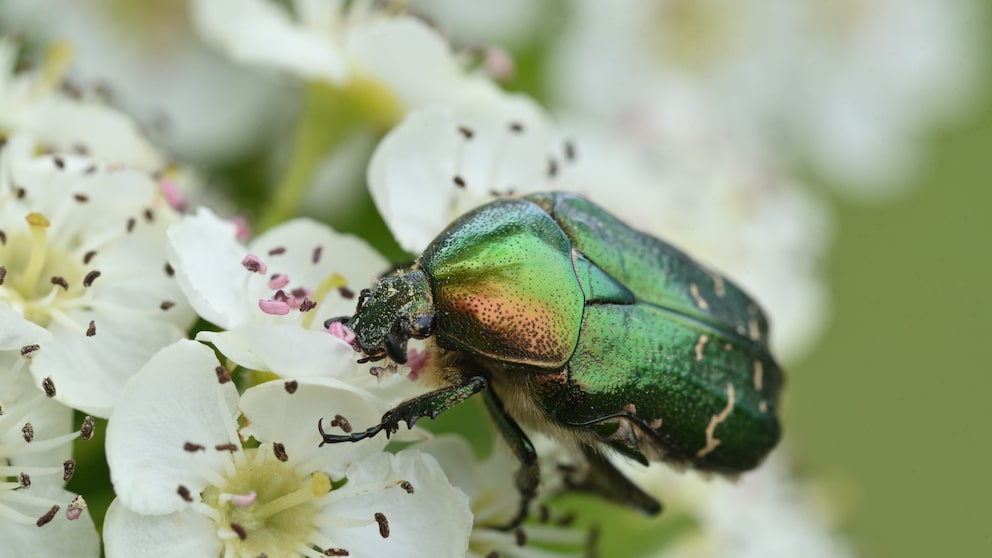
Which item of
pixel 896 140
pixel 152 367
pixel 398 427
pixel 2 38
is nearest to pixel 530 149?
pixel 398 427

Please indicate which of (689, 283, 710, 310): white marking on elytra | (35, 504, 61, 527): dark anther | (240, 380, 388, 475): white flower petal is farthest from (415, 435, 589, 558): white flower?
(35, 504, 61, 527): dark anther

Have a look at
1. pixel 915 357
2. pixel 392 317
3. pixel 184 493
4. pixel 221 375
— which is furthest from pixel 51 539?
pixel 915 357

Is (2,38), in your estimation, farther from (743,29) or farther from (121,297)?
(743,29)

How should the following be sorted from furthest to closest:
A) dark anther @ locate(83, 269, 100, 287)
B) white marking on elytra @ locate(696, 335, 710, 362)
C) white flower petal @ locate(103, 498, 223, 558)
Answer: white marking on elytra @ locate(696, 335, 710, 362)
dark anther @ locate(83, 269, 100, 287)
white flower petal @ locate(103, 498, 223, 558)

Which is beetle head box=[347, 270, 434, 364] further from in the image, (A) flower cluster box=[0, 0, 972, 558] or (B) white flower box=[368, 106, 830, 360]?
(B) white flower box=[368, 106, 830, 360]

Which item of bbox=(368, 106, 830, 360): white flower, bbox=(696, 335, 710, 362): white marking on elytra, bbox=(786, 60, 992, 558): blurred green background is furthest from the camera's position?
bbox=(786, 60, 992, 558): blurred green background

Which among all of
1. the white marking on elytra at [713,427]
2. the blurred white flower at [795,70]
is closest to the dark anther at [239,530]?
the white marking on elytra at [713,427]
